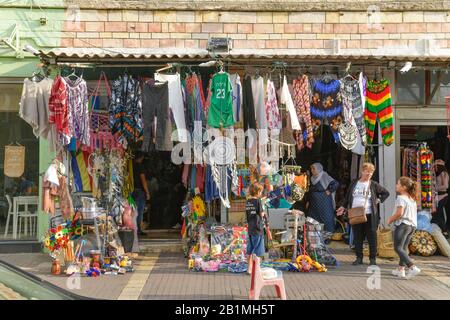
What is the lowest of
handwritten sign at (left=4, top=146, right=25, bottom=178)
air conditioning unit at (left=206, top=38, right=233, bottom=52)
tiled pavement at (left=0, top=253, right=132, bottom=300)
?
tiled pavement at (left=0, top=253, right=132, bottom=300)

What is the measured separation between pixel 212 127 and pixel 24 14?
15.2 feet

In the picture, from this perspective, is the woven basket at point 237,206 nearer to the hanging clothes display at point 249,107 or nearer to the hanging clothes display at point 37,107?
the hanging clothes display at point 249,107

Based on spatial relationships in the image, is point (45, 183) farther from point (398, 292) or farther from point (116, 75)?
point (398, 292)

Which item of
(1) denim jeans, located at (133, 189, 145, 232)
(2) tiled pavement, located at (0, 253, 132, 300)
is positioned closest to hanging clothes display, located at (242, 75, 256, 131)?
(1) denim jeans, located at (133, 189, 145, 232)

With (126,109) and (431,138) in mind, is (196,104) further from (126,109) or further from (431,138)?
(431,138)

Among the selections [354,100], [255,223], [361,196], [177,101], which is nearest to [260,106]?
[177,101]

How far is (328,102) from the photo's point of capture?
29.7 ft

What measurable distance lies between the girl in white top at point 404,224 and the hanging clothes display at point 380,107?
125 cm

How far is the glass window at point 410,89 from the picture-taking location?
34.7 ft

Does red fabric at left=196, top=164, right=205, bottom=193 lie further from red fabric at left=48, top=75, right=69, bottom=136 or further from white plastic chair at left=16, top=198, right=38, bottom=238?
white plastic chair at left=16, top=198, right=38, bottom=238

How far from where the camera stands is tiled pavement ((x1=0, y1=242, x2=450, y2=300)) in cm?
723

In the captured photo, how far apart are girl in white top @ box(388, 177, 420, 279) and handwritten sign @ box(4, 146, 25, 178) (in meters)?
7.05

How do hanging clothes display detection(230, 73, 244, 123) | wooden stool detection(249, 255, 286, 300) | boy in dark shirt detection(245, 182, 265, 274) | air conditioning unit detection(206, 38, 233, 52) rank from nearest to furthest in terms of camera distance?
wooden stool detection(249, 255, 286, 300)
boy in dark shirt detection(245, 182, 265, 274)
hanging clothes display detection(230, 73, 244, 123)
air conditioning unit detection(206, 38, 233, 52)

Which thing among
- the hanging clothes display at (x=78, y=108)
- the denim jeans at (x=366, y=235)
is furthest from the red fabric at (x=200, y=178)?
the denim jeans at (x=366, y=235)
